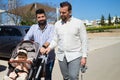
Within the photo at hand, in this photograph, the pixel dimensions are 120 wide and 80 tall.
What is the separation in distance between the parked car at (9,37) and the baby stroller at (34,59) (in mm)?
6390

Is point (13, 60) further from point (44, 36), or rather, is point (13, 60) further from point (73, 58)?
point (73, 58)

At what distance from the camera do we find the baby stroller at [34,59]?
540 cm

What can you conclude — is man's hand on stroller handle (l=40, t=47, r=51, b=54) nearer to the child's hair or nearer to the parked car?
the child's hair

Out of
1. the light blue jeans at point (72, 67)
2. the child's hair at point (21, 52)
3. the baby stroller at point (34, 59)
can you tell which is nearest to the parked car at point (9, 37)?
the baby stroller at point (34, 59)

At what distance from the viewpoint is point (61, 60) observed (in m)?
5.32

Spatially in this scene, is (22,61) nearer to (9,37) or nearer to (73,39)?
(73,39)

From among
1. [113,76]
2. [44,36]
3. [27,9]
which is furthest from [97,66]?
[27,9]

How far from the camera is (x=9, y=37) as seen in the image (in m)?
12.6

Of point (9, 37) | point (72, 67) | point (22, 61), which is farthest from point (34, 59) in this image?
point (9, 37)

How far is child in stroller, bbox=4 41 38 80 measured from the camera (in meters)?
5.40

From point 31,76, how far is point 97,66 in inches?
231

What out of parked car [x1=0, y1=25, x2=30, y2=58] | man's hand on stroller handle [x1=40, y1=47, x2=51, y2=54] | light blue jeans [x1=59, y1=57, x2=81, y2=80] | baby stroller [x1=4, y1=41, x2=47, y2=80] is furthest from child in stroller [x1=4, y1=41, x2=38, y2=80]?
parked car [x1=0, y1=25, x2=30, y2=58]

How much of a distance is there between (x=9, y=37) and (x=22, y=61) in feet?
24.1

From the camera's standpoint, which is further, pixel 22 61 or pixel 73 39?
pixel 22 61
